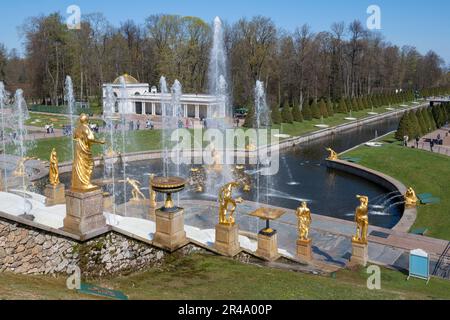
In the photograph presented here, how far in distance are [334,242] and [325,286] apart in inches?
292

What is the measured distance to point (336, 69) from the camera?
91.6 meters

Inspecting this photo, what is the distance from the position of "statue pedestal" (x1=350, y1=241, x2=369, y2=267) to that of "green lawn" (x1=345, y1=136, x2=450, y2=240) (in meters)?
5.55

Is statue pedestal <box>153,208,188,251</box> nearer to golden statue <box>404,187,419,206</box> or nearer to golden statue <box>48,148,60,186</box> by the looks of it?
golden statue <box>48,148,60,186</box>

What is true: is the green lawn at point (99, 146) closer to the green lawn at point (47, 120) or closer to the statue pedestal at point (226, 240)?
the green lawn at point (47, 120)

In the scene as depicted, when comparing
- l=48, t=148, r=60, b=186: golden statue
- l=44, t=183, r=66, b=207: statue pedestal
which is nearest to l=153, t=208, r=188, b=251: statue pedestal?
l=44, t=183, r=66, b=207: statue pedestal

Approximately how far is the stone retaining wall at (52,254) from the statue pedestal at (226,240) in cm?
275

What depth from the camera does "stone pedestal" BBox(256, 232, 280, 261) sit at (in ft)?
46.1

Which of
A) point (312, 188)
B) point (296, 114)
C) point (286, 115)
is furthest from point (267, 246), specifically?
point (296, 114)

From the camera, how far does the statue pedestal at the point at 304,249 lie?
1544 centimetres

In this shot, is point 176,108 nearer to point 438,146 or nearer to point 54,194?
point 438,146

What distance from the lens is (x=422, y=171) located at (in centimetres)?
3052

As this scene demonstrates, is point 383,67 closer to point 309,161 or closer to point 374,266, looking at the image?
point 309,161
